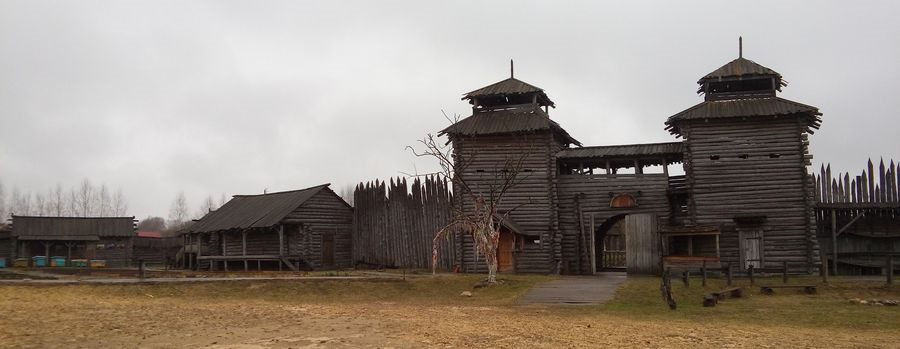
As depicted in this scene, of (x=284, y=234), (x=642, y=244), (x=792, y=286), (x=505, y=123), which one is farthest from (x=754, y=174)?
(x=284, y=234)

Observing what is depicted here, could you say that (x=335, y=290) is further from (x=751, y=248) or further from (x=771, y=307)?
(x=751, y=248)

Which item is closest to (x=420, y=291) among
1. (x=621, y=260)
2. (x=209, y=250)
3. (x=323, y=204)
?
(x=323, y=204)

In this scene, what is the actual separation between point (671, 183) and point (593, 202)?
3.92m

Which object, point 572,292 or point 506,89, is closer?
point 572,292

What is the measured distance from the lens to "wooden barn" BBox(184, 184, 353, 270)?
39.3 meters

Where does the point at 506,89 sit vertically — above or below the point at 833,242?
above

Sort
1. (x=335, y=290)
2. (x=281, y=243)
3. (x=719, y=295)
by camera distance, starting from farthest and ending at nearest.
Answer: (x=281, y=243) → (x=335, y=290) → (x=719, y=295)

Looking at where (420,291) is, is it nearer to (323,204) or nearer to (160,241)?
(323,204)

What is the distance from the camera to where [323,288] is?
25.3 meters

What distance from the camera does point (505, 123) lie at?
116 ft

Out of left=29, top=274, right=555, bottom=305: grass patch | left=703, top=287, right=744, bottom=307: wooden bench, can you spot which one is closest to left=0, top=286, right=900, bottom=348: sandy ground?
left=29, top=274, right=555, bottom=305: grass patch

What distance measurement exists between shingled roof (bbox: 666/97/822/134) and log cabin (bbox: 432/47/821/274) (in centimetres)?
5

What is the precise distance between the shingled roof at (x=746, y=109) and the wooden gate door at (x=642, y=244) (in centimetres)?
508

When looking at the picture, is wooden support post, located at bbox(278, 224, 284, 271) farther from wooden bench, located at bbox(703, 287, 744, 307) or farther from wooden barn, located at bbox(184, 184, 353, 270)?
wooden bench, located at bbox(703, 287, 744, 307)
